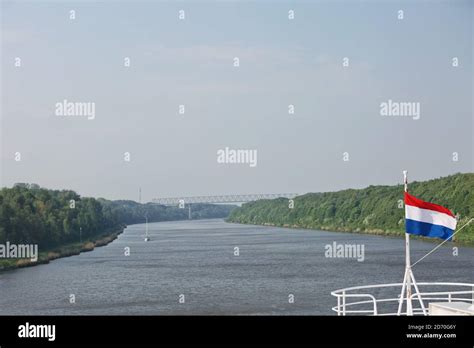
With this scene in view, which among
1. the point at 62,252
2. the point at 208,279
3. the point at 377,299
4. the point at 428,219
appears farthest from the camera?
the point at 62,252

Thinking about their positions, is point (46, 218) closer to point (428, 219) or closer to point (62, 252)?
point (62, 252)

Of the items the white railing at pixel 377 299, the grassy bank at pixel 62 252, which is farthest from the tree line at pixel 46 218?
the white railing at pixel 377 299

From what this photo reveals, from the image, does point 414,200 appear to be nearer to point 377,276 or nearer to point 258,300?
point 258,300

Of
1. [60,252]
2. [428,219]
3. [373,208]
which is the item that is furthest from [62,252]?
[428,219]

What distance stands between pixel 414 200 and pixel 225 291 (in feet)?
47.1

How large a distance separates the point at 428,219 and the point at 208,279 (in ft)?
57.7

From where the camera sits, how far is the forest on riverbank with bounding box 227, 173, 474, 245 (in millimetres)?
43750

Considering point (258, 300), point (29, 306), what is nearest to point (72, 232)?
point (29, 306)

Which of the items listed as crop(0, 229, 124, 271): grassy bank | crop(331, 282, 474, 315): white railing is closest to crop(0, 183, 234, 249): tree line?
crop(0, 229, 124, 271): grassy bank

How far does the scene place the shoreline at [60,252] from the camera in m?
28.8

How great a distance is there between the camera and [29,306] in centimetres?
1838

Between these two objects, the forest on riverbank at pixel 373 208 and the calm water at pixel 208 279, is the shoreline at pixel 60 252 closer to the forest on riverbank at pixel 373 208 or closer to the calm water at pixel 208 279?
the calm water at pixel 208 279

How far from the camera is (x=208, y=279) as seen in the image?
2258 centimetres

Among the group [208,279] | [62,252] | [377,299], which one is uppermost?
[62,252]
